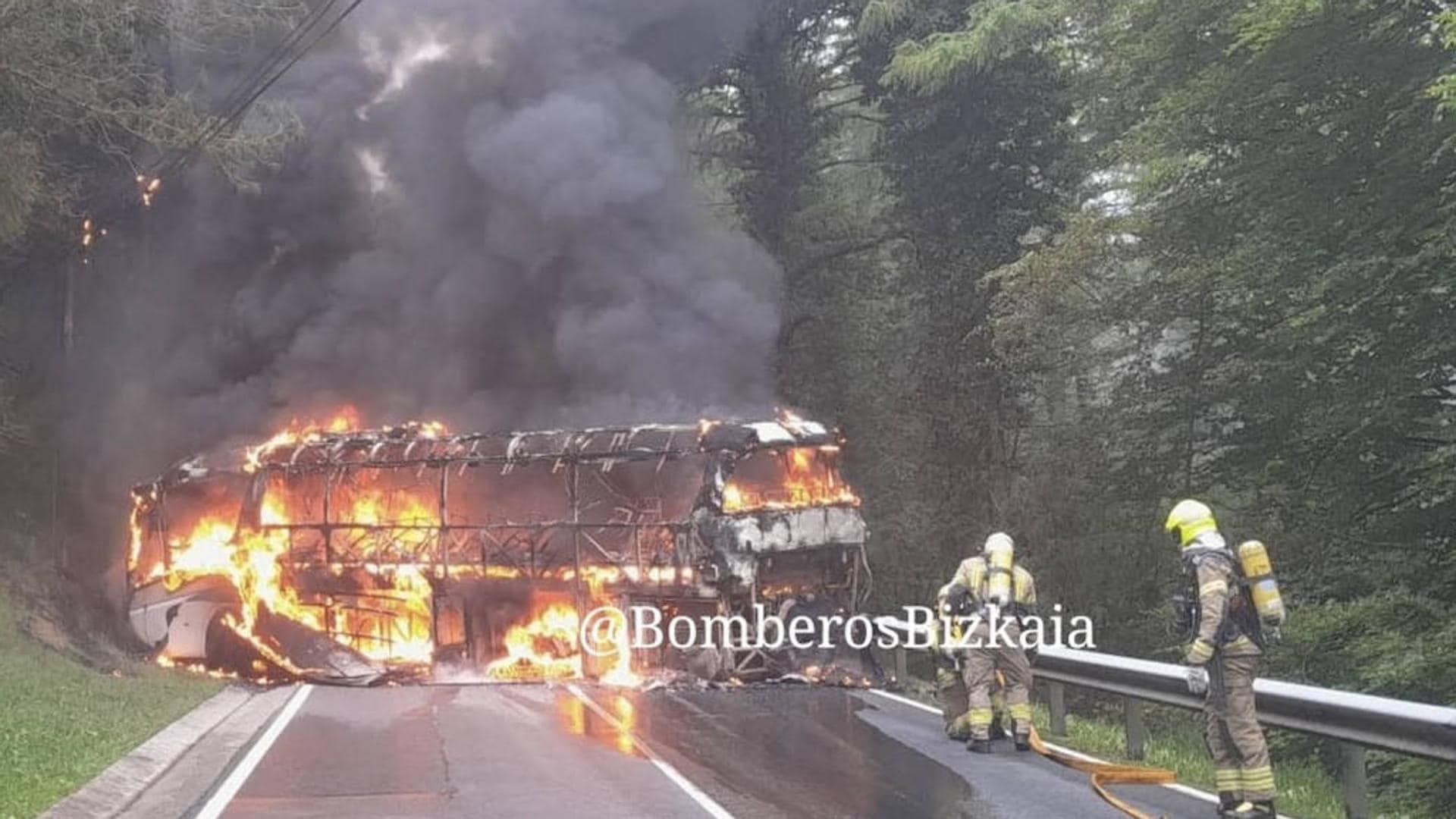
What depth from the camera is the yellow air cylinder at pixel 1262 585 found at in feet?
21.2

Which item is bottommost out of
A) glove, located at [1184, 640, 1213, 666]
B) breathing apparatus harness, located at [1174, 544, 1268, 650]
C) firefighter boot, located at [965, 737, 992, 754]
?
firefighter boot, located at [965, 737, 992, 754]

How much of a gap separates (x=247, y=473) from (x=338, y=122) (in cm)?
739

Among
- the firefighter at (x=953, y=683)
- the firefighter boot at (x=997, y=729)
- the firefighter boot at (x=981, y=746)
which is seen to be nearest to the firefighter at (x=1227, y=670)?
the firefighter boot at (x=981, y=746)

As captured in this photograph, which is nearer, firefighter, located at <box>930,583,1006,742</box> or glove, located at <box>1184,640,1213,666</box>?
glove, located at <box>1184,640,1213,666</box>

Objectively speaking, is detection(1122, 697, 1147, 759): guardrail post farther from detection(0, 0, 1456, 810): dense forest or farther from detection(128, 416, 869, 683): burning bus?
detection(128, 416, 869, 683): burning bus

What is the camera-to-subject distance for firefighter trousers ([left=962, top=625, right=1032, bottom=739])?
8688 millimetres

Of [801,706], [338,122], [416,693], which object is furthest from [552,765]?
[338,122]

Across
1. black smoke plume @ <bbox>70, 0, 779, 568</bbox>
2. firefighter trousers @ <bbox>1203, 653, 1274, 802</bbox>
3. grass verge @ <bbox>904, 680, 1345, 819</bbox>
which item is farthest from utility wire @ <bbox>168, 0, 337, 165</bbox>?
firefighter trousers @ <bbox>1203, 653, 1274, 802</bbox>

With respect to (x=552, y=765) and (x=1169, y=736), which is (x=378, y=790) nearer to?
(x=552, y=765)

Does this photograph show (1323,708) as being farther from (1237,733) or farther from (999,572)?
(999,572)

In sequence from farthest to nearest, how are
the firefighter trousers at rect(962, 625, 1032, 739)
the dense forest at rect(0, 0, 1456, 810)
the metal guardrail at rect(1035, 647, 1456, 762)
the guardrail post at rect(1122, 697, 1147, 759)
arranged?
the dense forest at rect(0, 0, 1456, 810)
the firefighter trousers at rect(962, 625, 1032, 739)
the guardrail post at rect(1122, 697, 1147, 759)
the metal guardrail at rect(1035, 647, 1456, 762)

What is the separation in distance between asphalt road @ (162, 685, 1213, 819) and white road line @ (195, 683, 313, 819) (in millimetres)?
26

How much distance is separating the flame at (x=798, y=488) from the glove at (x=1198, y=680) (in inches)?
265

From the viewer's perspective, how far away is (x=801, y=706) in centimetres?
1127
